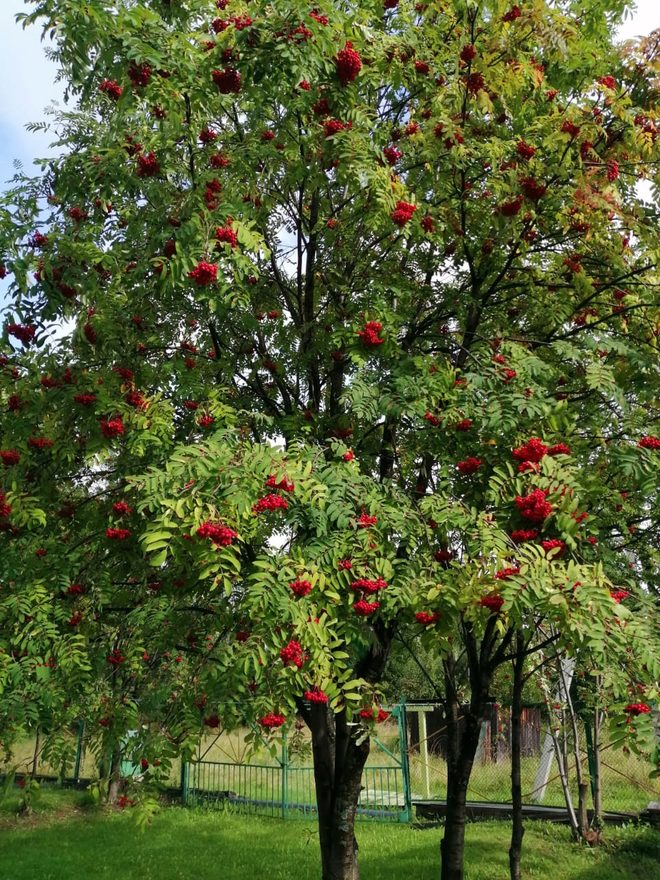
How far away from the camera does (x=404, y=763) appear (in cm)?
1141

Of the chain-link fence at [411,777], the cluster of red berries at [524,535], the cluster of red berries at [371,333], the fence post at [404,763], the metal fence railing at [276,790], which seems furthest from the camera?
the metal fence railing at [276,790]

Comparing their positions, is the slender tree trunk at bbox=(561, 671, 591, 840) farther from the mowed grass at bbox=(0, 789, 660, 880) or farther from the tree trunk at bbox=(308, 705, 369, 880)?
the tree trunk at bbox=(308, 705, 369, 880)

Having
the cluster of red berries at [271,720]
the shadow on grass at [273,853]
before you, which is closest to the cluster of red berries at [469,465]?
the cluster of red berries at [271,720]

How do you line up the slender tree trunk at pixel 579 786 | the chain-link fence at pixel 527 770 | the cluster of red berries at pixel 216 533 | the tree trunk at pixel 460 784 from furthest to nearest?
the chain-link fence at pixel 527 770
the slender tree trunk at pixel 579 786
the tree trunk at pixel 460 784
the cluster of red berries at pixel 216 533

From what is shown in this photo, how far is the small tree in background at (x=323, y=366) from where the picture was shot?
13.0ft

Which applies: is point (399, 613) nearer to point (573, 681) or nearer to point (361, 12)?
point (361, 12)

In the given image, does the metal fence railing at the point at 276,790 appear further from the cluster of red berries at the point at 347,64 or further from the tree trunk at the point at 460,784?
the cluster of red berries at the point at 347,64

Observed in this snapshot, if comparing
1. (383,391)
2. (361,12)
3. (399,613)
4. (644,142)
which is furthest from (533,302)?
(399,613)

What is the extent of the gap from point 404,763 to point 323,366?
752 cm

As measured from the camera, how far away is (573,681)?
9422 mm

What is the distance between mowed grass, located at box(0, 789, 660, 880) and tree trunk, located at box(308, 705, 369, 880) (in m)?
1.31

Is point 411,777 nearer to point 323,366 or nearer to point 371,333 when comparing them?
point 323,366

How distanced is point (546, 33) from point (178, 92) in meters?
2.48

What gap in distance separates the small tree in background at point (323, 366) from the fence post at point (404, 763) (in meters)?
5.29
